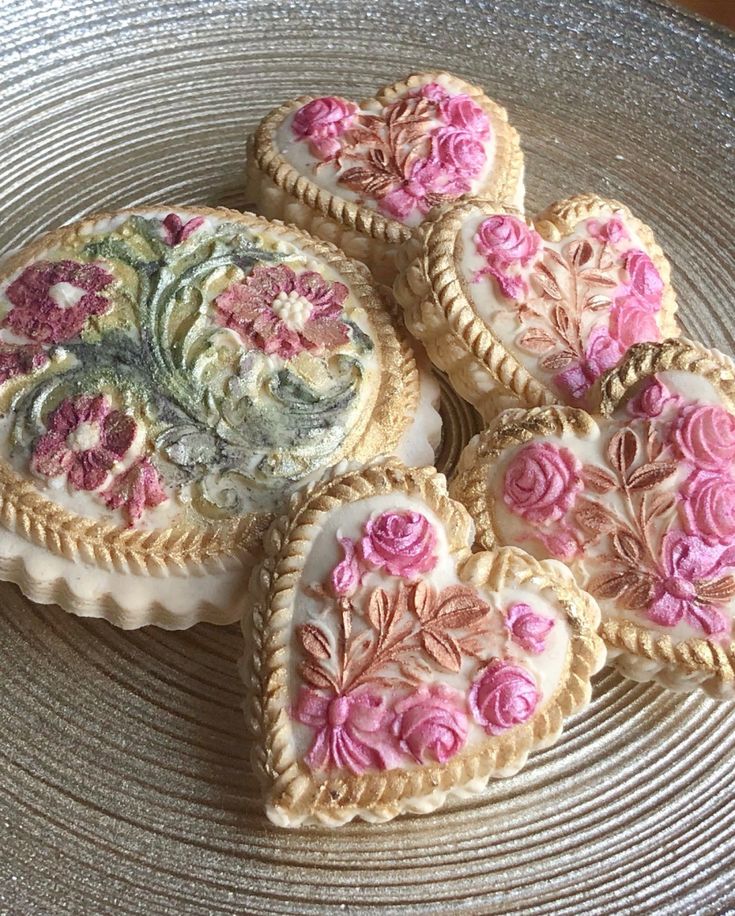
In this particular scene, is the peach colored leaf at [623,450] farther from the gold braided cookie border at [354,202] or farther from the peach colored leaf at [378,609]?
the gold braided cookie border at [354,202]

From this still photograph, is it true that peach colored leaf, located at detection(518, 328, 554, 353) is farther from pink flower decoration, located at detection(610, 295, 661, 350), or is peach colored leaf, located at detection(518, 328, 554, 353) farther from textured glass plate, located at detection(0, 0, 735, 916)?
textured glass plate, located at detection(0, 0, 735, 916)

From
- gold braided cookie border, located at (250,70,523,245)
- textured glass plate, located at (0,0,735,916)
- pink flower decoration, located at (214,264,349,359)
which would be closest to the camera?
textured glass plate, located at (0,0,735,916)

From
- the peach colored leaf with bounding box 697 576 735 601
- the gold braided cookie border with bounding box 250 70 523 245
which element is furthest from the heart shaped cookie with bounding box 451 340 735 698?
the gold braided cookie border with bounding box 250 70 523 245

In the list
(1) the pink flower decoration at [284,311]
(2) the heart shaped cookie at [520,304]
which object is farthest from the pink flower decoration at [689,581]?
(1) the pink flower decoration at [284,311]

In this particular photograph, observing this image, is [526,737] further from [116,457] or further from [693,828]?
[116,457]

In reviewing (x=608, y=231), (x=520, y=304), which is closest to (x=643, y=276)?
(x=608, y=231)
